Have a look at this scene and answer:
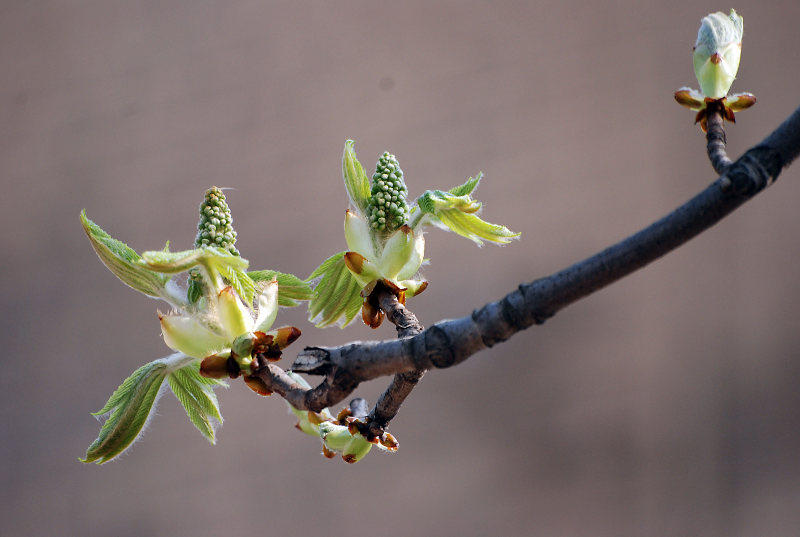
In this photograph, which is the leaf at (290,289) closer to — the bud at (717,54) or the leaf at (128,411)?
the leaf at (128,411)

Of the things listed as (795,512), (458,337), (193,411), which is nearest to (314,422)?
(193,411)

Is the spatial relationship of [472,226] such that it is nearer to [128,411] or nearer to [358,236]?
[358,236]

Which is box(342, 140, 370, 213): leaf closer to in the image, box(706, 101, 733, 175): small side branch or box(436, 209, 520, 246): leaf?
box(436, 209, 520, 246): leaf

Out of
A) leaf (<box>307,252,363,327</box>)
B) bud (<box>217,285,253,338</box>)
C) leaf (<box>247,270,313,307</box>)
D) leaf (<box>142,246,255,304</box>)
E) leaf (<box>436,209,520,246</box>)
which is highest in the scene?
leaf (<box>436,209,520,246</box>)

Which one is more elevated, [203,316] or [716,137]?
[716,137]

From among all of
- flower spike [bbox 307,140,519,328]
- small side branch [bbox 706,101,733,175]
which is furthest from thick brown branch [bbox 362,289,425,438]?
small side branch [bbox 706,101,733,175]

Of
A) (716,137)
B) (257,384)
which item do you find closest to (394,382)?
(257,384)
